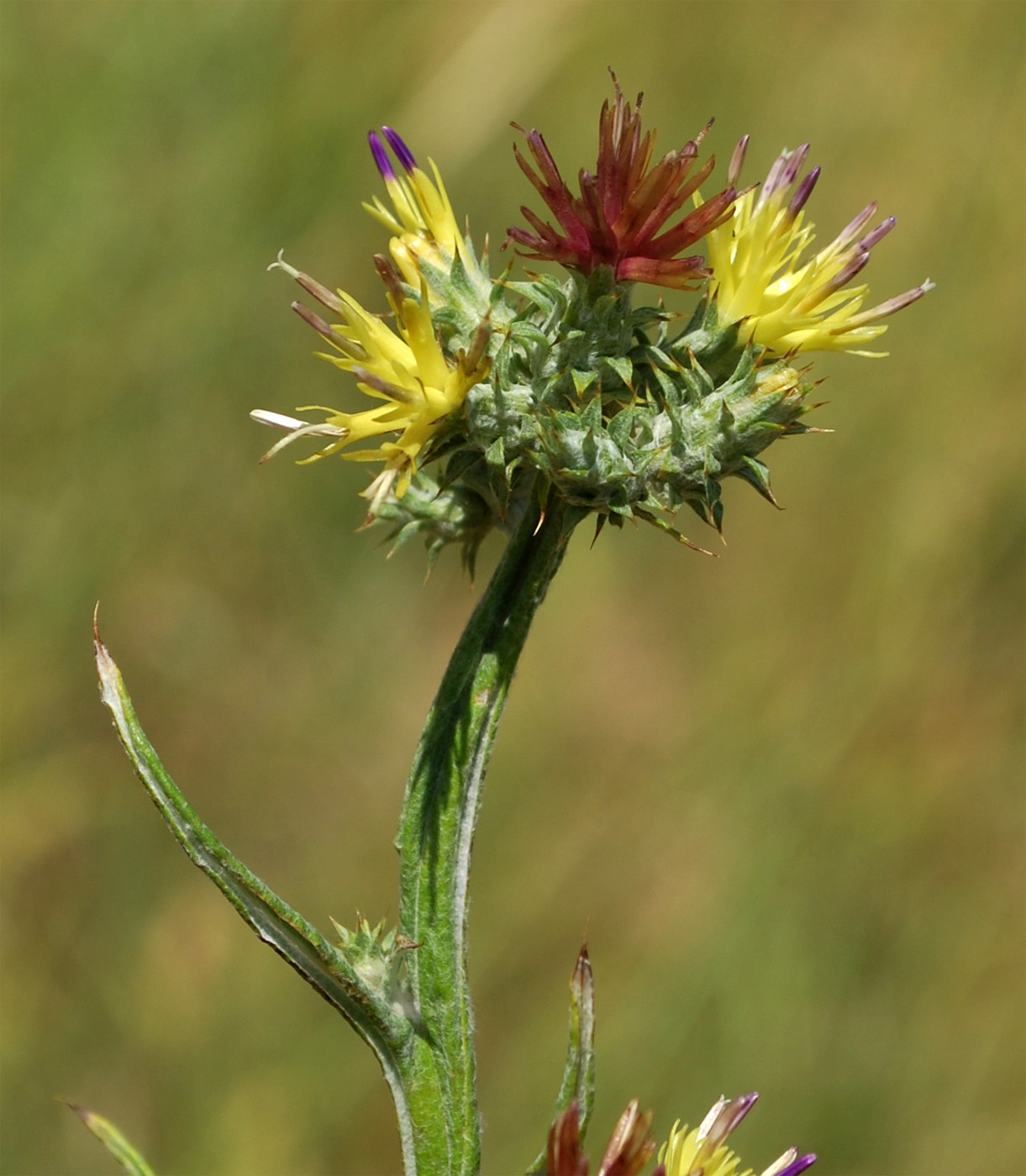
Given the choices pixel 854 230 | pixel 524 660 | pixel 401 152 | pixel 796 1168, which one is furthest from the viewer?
pixel 524 660

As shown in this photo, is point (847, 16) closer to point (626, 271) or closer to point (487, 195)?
point (487, 195)

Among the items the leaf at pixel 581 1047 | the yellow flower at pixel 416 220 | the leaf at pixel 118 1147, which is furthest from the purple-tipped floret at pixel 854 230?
the leaf at pixel 118 1147

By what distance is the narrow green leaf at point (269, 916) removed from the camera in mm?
2434

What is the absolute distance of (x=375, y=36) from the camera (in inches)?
350

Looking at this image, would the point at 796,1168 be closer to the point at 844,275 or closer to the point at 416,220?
the point at 844,275

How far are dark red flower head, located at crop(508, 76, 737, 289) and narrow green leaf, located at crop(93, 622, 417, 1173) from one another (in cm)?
129

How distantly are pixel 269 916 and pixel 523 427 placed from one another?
3.88ft

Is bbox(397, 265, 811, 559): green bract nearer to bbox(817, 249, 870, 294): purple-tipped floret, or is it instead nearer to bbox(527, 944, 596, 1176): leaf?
bbox(817, 249, 870, 294): purple-tipped floret

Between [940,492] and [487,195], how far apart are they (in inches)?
163

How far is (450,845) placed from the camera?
261cm

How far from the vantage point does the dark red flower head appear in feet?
7.67

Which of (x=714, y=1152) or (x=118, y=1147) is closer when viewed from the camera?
(x=714, y=1152)

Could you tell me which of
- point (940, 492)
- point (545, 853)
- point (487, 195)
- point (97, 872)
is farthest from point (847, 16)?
point (97, 872)

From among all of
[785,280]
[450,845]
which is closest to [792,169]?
[785,280]
